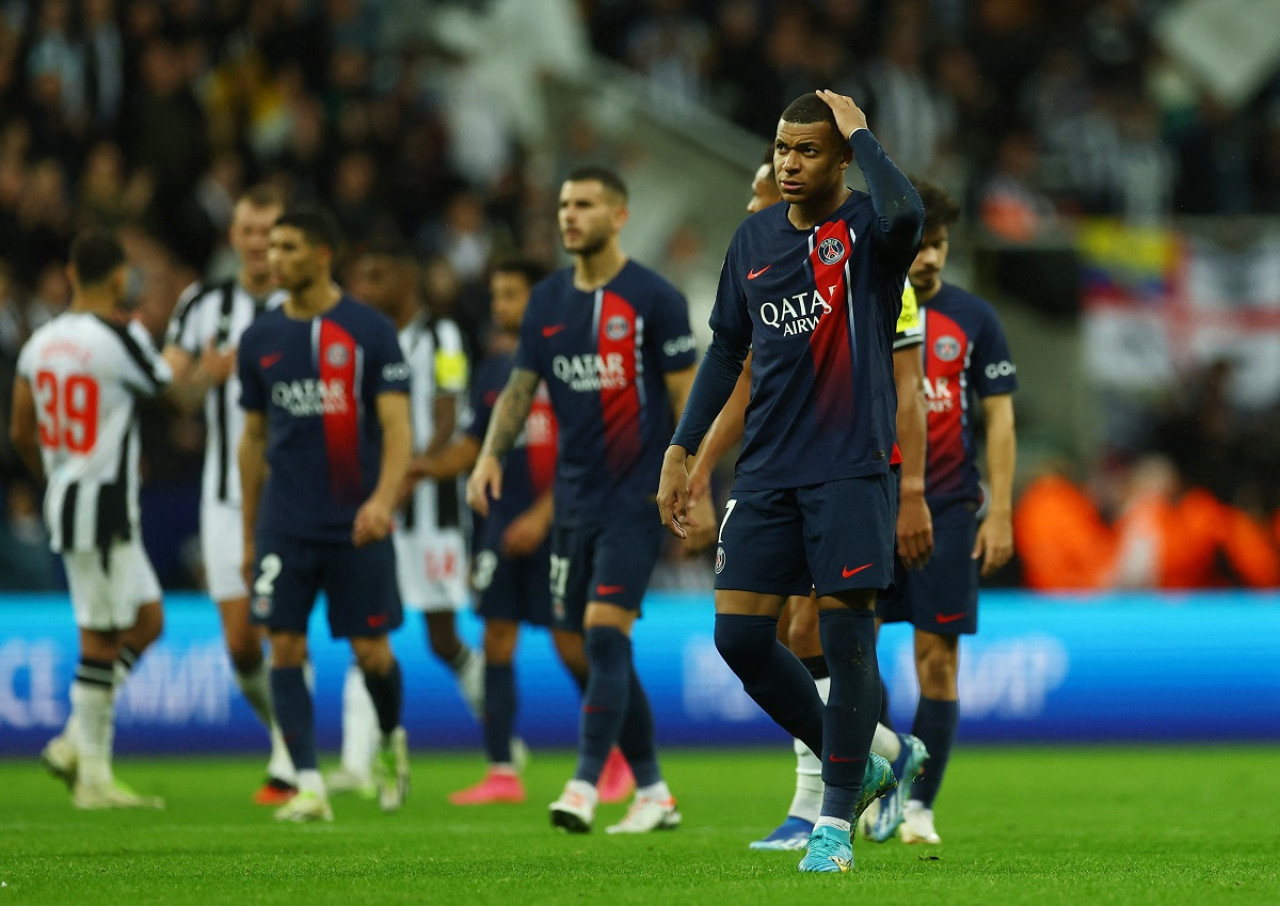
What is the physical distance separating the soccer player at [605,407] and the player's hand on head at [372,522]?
1.41 feet

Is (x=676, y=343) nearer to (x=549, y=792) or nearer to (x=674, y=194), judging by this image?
(x=549, y=792)

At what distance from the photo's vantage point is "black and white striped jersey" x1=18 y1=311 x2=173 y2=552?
9.88 meters

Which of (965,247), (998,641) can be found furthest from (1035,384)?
(998,641)

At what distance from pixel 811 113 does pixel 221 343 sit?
4934 mm

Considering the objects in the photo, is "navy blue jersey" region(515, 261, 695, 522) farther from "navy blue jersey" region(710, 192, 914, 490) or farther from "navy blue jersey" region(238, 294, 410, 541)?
"navy blue jersey" region(710, 192, 914, 490)

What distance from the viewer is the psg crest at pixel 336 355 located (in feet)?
29.4

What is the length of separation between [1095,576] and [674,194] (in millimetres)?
5577

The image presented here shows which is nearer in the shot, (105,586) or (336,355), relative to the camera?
(336,355)

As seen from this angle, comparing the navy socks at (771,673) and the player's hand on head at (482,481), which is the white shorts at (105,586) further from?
the navy socks at (771,673)

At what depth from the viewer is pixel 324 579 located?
899 cm

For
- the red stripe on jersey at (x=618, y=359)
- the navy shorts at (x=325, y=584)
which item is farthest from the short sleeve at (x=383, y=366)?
the red stripe on jersey at (x=618, y=359)

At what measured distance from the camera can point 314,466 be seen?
8945mm

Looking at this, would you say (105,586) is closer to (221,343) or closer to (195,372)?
(195,372)

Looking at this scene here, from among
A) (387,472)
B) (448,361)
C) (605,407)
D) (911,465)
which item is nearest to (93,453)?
(387,472)
